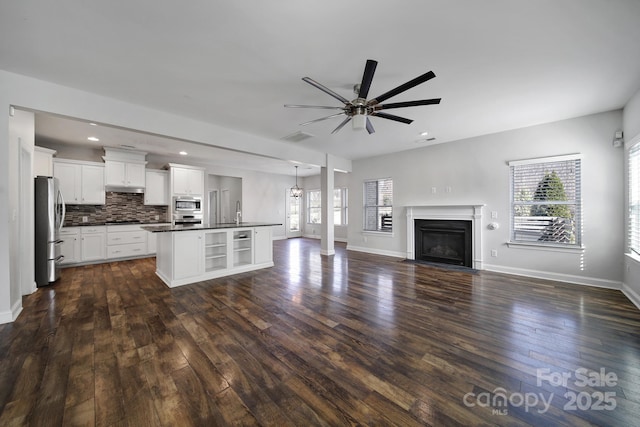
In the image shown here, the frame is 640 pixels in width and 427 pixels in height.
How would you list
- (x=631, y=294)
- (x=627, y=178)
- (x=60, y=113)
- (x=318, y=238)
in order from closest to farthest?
(x=60, y=113) → (x=631, y=294) → (x=627, y=178) → (x=318, y=238)

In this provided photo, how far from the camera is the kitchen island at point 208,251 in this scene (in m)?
3.87

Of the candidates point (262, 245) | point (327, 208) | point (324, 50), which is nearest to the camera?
point (324, 50)

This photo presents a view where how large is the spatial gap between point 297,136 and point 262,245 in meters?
2.40

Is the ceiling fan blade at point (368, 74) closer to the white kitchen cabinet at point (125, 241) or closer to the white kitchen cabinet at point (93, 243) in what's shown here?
the white kitchen cabinet at point (125, 241)

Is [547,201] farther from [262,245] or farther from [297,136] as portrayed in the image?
[262,245]

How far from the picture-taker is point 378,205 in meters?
6.83

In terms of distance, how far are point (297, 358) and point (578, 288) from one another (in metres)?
4.61

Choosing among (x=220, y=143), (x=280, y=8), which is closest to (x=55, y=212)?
(x=220, y=143)

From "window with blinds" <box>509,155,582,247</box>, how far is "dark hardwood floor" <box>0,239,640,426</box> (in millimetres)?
1062

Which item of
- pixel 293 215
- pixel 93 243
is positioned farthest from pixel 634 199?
pixel 93 243

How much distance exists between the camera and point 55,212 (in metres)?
4.02

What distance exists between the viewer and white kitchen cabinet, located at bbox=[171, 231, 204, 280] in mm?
3838

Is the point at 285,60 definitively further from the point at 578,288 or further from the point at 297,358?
the point at 578,288

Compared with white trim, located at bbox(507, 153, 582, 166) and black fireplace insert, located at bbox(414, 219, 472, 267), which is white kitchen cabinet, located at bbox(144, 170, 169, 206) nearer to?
black fireplace insert, located at bbox(414, 219, 472, 267)
